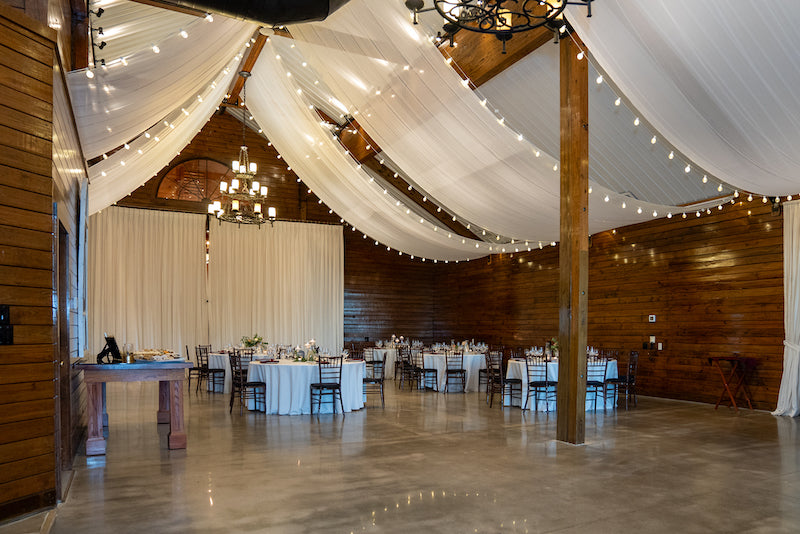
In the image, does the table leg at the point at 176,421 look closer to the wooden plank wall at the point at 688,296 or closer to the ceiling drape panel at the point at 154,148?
the ceiling drape panel at the point at 154,148

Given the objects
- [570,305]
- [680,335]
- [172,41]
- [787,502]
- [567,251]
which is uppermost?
[172,41]

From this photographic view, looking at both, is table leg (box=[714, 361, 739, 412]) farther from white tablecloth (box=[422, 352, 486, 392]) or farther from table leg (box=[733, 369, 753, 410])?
white tablecloth (box=[422, 352, 486, 392])

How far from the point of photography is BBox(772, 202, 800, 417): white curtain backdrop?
320 inches

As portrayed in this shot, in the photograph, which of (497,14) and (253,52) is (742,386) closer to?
(497,14)

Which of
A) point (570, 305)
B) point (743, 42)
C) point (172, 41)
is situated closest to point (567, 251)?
point (570, 305)

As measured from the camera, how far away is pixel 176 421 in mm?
5914

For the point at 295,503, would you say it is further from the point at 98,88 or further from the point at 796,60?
the point at 796,60

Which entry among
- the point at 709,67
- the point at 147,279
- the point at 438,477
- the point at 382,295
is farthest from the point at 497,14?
the point at 382,295

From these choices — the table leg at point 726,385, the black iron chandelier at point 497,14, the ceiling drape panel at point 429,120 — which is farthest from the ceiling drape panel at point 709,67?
the table leg at point 726,385

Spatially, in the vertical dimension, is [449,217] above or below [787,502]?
above

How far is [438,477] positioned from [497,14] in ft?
11.4

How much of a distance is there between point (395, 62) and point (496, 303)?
8925 millimetres

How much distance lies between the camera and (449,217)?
15078 millimetres

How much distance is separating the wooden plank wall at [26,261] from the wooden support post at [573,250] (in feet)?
15.0
